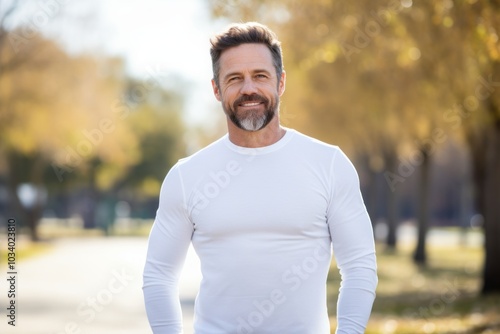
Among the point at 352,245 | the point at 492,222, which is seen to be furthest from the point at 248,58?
the point at 492,222

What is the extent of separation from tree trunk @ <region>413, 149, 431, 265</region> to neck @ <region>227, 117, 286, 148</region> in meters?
30.2

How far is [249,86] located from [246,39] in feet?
0.68

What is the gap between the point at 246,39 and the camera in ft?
13.9

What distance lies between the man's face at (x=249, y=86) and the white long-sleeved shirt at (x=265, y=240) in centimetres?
14

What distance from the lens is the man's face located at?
418cm

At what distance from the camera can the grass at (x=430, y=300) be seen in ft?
47.1

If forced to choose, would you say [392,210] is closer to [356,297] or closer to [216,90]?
[216,90]

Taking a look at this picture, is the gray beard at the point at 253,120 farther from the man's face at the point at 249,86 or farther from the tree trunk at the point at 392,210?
the tree trunk at the point at 392,210

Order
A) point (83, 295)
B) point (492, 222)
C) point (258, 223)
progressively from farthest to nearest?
point (492, 222) < point (83, 295) < point (258, 223)

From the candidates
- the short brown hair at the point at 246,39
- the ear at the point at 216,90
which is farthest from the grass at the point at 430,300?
the short brown hair at the point at 246,39

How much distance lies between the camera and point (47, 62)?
109 ft

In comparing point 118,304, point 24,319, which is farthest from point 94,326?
point 118,304

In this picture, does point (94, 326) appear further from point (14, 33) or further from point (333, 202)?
point (14, 33)

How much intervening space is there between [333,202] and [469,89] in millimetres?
15955
